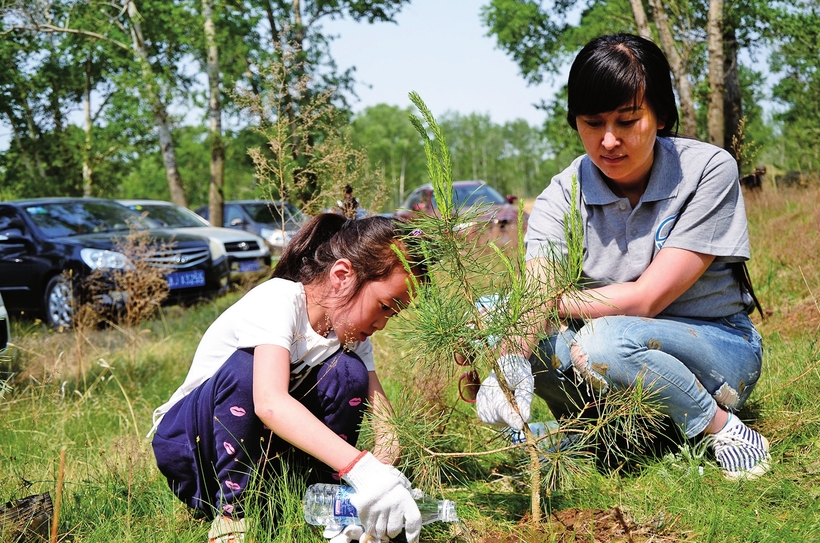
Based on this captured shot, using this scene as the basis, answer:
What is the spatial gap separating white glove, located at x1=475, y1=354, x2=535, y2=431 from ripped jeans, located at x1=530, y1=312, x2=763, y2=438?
0.55ft

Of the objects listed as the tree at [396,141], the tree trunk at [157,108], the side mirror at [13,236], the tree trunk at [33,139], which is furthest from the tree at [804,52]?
the tree at [396,141]

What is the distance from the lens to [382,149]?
57.5m

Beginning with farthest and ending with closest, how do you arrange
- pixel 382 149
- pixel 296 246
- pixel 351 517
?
pixel 382 149
pixel 296 246
pixel 351 517

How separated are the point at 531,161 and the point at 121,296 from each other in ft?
241

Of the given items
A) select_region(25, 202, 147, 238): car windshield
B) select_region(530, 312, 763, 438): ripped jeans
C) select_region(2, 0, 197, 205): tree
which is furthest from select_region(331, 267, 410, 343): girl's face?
select_region(2, 0, 197, 205): tree

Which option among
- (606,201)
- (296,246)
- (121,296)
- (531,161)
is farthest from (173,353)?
(531,161)

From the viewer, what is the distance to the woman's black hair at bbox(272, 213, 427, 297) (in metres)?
1.97

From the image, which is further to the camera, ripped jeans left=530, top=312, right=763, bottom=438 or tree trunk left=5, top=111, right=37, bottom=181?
tree trunk left=5, top=111, right=37, bottom=181

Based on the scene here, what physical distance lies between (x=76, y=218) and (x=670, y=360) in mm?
6849

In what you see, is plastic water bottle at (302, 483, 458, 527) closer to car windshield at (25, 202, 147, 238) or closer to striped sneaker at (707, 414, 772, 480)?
striped sneaker at (707, 414, 772, 480)

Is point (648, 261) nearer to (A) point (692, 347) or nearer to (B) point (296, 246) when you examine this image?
(A) point (692, 347)

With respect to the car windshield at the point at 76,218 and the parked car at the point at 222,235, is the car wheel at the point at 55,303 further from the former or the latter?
the parked car at the point at 222,235

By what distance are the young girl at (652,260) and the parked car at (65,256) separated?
15.9ft

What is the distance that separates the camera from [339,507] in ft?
6.34
